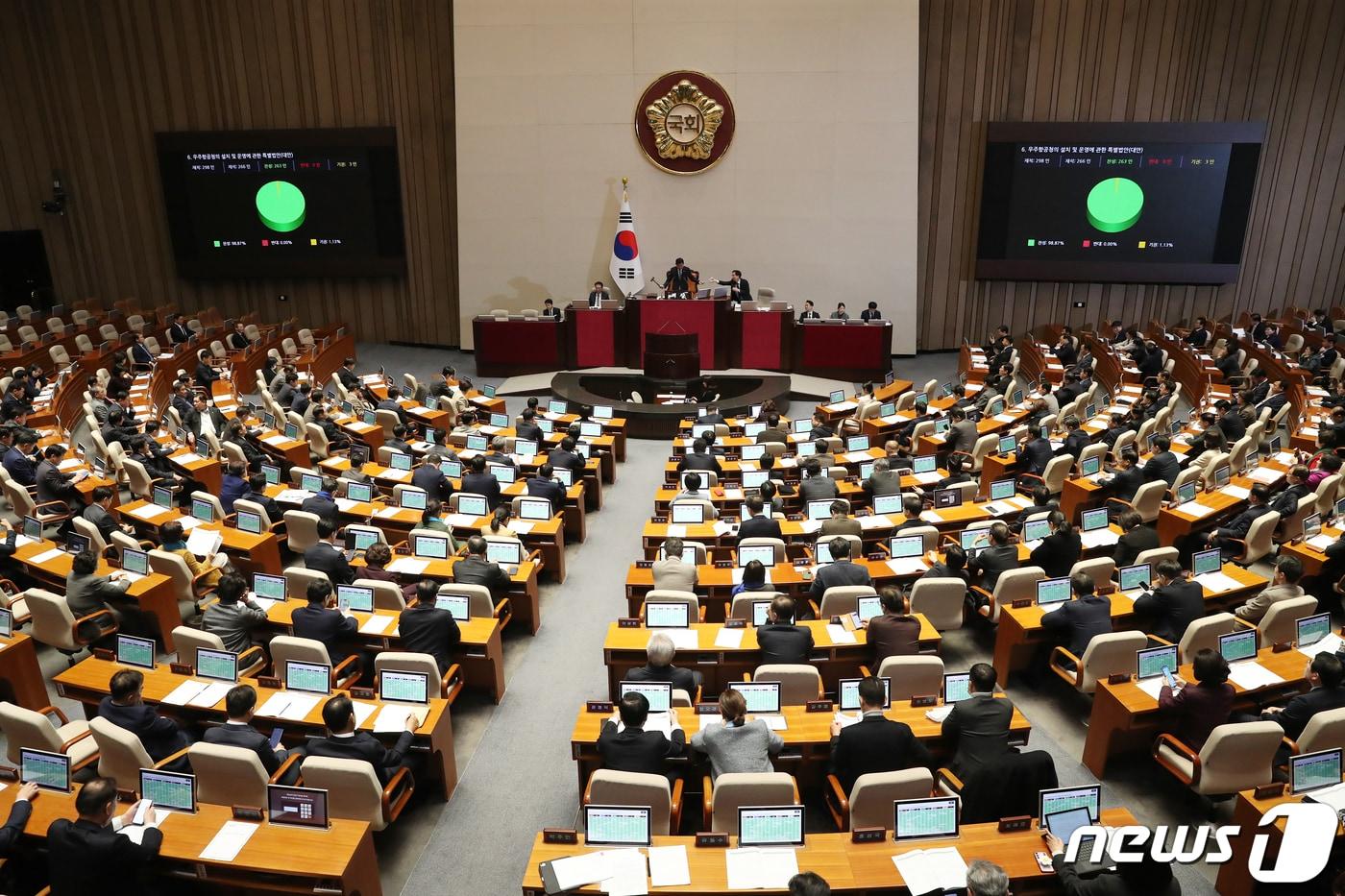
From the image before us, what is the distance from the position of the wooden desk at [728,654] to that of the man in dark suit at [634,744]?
1.38m

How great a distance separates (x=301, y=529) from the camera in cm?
926

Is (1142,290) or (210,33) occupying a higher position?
(210,33)

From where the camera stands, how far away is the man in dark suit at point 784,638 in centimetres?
632

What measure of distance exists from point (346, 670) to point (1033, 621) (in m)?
5.20

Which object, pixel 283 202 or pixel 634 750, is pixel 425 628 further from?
pixel 283 202

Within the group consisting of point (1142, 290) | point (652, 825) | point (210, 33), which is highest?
point (210, 33)

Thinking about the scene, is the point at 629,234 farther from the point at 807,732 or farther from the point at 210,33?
the point at 807,732

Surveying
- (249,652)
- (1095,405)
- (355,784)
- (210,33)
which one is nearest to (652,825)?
(355,784)

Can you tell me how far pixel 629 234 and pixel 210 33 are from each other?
10.3 meters

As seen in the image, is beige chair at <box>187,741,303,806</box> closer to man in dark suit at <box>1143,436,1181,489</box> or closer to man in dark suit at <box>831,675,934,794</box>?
man in dark suit at <box>831,675,934,794</box>

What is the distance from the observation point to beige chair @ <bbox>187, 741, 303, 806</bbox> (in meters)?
4.93

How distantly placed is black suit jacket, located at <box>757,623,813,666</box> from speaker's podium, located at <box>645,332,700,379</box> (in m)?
10.6

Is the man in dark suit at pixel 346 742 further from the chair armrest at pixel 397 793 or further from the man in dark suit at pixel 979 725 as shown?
the man in dark suit at pixel 979 725

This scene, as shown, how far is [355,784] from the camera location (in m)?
4.93
